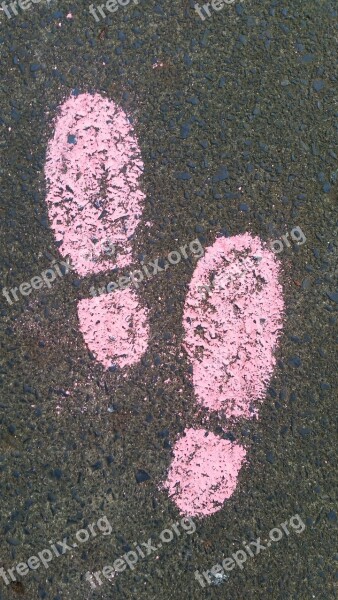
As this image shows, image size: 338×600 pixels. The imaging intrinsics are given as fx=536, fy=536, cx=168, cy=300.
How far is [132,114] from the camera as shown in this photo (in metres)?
2.14

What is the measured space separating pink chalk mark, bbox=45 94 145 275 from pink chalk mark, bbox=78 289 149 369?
5.2 inches

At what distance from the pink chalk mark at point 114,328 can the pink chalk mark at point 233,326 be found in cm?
→ 19

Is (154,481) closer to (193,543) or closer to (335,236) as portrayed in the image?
(193,543)

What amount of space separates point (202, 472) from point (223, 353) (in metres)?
0.47

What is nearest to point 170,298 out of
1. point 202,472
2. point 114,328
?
point 114,328

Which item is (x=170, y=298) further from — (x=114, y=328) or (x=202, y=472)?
(x=202, y=472)

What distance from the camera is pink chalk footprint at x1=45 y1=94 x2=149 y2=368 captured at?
209 cm

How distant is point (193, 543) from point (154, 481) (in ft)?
0.94

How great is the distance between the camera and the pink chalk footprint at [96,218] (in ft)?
6.84

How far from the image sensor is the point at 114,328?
6.83ft

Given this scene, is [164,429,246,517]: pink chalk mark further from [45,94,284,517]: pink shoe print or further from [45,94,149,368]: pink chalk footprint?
[45,94,149,368]: pink chalk footprint

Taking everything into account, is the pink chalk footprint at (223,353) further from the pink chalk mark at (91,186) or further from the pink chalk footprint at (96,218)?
the pink chalk mark at (91,186)

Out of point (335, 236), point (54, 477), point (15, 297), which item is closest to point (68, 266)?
point (15, 297)

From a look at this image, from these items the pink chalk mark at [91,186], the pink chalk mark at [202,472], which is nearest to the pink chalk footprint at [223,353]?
the pink chalk mark at [202,472]
